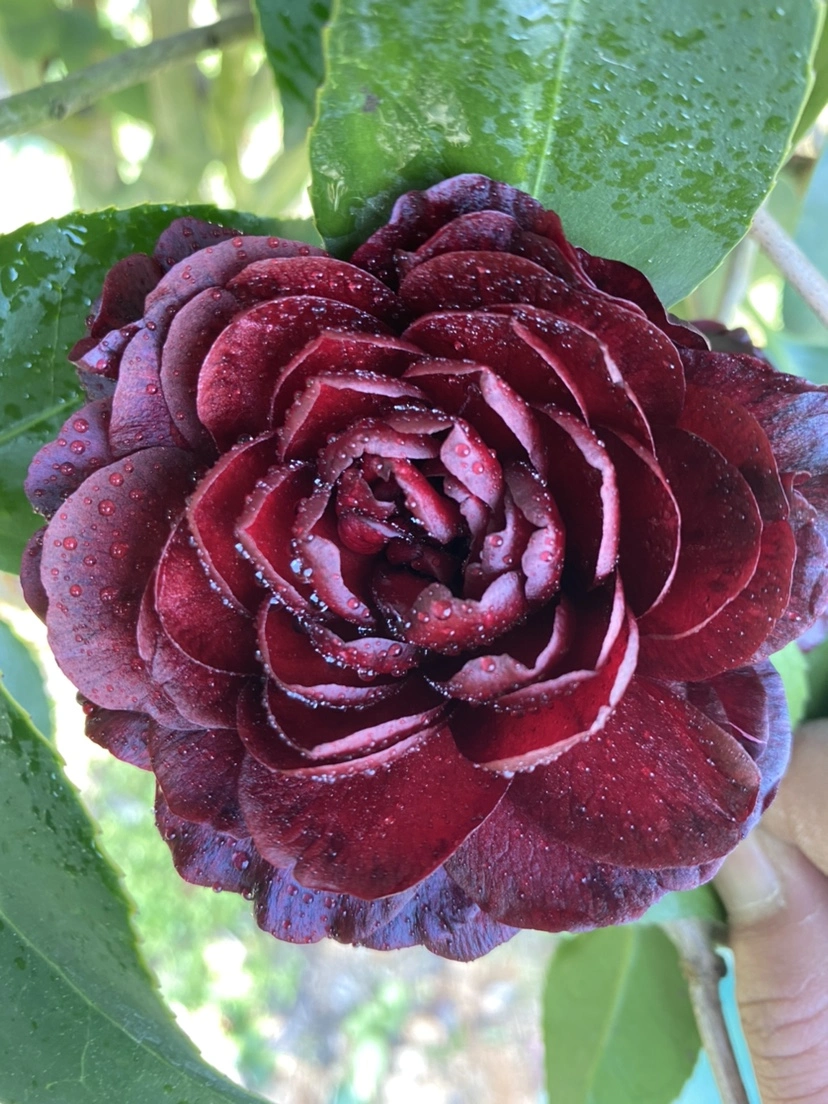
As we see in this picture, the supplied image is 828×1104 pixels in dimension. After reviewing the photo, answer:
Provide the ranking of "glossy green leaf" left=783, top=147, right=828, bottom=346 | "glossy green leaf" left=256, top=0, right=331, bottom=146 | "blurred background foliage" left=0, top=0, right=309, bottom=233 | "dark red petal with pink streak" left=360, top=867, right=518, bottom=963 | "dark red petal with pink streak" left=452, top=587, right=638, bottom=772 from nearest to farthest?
"dark red petal with pink streak" left=452, top=587, right=638, bottom=772 → "dark red petal with pink streak" left=360, top=867, right=518, bottom=963 → "glossy green leaf" left=256, top=0, right=331, bottom=146 → "glossy green leaf" left=783, top=147, right=828, bottom=346 → "blurred background foliage" left=0, top=0, right=309, bottom=233

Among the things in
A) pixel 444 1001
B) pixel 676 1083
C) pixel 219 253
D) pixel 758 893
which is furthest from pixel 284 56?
pixel 444 1001

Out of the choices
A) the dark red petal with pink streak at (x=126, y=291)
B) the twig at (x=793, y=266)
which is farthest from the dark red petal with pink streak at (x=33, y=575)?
the twig at (x=793, y=266)

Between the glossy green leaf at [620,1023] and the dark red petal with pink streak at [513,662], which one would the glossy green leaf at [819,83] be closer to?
the dark red petal with pink streak at [513,662]

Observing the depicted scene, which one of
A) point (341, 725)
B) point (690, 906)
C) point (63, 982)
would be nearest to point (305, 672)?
point (341, 725)

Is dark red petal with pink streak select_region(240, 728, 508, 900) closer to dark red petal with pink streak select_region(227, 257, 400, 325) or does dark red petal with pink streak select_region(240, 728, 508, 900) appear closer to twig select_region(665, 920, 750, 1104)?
dark red petal with pink streak select_region(227, 257, 400, 325)

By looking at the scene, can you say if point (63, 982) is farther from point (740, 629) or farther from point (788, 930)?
point (788, 930)

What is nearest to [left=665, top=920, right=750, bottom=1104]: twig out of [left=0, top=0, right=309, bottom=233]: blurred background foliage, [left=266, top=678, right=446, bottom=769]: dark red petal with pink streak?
[left=266, top=678, right=446, bottom=769]: dark red petal with pink streak

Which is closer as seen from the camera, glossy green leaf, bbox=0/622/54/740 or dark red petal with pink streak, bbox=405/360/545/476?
dark red petal with pink streak, bbox=405/360/545/476

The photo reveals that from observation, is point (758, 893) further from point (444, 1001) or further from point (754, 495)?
point (444, 1001)
